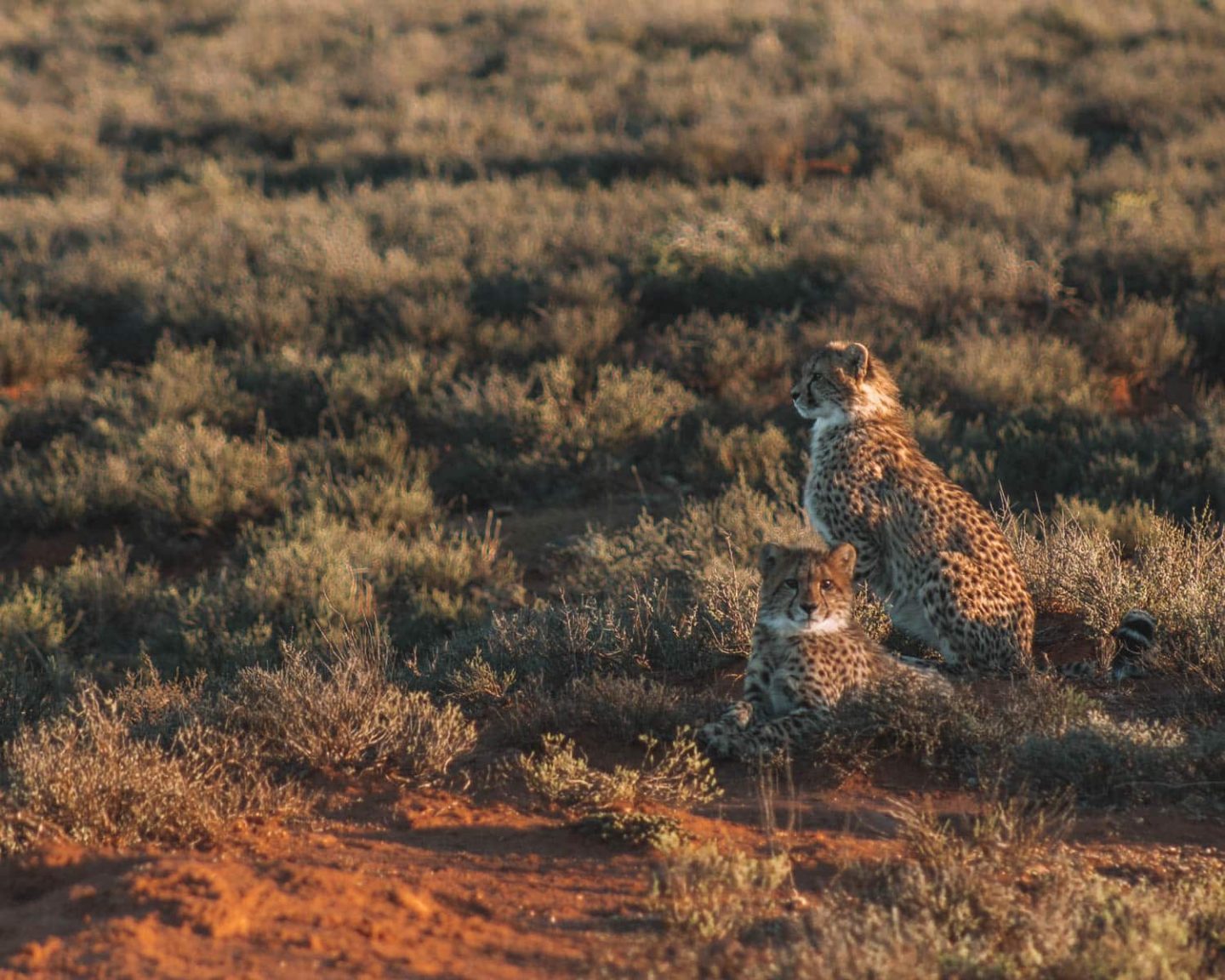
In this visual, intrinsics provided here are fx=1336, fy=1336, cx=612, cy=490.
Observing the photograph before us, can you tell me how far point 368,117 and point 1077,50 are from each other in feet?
30.5

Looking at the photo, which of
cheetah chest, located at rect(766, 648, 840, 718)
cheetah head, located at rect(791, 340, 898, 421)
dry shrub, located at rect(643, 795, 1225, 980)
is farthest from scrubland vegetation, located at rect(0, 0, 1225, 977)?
cheetah head, located at rect(791, 340, 898, 421)

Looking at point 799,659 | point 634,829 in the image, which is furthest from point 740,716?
point 634,829

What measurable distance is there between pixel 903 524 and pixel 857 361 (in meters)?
0.94

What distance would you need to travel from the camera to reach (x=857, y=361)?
616 cm

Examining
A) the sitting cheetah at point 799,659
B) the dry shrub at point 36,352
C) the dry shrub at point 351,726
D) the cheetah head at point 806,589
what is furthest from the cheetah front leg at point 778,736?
the dry shrub at point 36,352

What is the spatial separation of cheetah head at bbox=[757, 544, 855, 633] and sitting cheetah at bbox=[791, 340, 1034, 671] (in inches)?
24.5

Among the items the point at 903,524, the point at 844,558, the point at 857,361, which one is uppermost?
the point at 857,361

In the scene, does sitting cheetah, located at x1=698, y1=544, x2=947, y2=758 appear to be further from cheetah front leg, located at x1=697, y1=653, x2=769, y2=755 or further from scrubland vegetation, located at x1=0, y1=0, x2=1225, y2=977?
scrubland vegetation, located at x1=0, y1=0, x2=1225, y2=977

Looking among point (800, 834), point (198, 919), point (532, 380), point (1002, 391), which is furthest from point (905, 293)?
point (198, 919)

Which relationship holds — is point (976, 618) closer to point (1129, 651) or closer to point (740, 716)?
point (1129, 651)

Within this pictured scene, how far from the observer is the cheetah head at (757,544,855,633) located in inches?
186

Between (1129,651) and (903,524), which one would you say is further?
(903,524)

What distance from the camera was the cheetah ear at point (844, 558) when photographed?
15.9 ft

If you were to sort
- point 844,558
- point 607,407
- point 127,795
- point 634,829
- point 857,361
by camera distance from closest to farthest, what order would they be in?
point 634,829
point 127,795
point 844,558
point 857,361
point 607,407
